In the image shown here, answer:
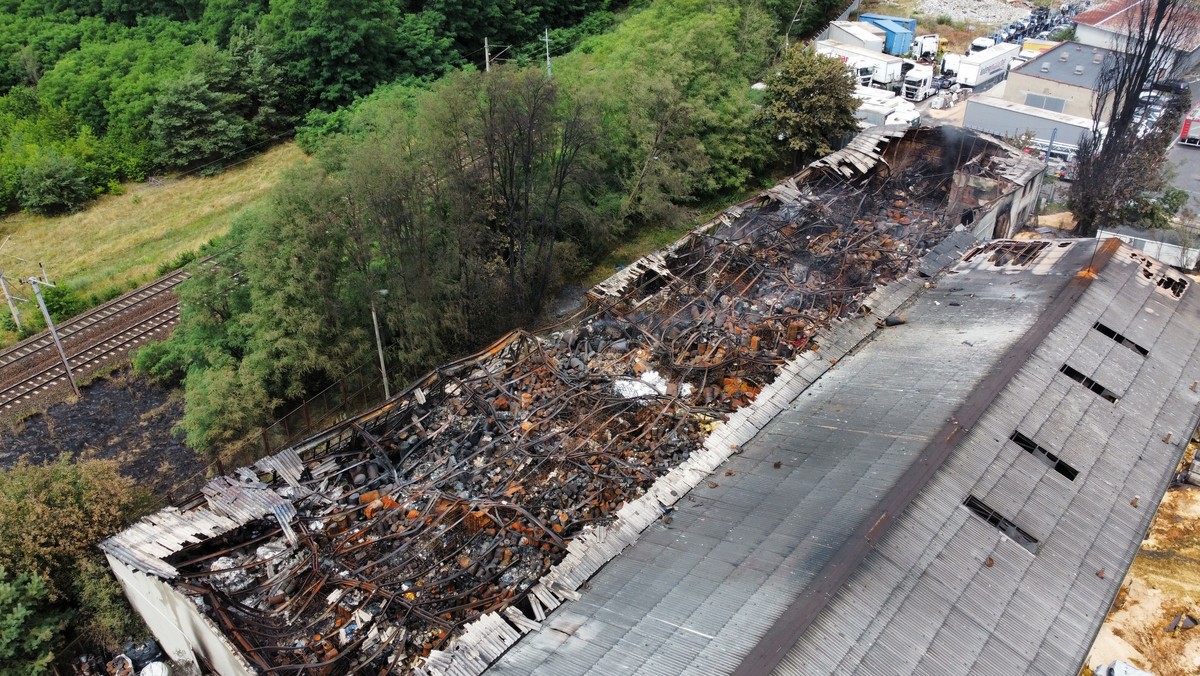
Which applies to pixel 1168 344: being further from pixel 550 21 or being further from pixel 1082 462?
pixel 550 21

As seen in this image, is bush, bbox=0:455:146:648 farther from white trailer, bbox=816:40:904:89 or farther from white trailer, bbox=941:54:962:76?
white trailer, bbox=941:54:962:76

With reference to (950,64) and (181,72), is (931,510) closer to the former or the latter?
(950,64)

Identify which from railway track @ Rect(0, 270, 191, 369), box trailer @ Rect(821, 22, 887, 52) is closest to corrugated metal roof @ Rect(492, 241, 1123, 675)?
railway track @ Rect(0, 270, 191, 369)

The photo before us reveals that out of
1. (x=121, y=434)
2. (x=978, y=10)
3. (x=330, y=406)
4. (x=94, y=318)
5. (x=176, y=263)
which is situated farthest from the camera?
(x=978, y=10)

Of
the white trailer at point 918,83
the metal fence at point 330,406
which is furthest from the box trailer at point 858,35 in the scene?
the metal fence at point 330,406

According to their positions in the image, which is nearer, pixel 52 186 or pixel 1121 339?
pixel 1121 339

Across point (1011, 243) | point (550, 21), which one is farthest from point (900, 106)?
point (550, 21)

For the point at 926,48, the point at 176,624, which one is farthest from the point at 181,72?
the point at 926,48
